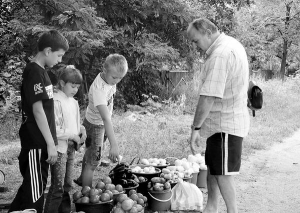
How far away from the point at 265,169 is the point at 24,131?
4.91m

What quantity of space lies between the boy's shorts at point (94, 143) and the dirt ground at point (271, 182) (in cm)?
163

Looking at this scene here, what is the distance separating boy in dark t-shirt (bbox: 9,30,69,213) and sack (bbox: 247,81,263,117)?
2.14 m

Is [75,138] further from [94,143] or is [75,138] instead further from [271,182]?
[271,182]

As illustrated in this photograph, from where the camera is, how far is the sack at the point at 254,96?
15.4 ft

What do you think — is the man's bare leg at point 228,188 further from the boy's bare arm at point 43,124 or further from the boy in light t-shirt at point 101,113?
the boy's bare arm at point 43,124

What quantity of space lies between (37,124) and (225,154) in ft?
5.93

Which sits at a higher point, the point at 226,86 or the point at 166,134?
the point at 226,86

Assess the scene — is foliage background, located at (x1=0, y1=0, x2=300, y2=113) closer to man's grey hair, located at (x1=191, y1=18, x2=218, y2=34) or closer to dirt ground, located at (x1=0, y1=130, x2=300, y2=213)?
dirt ground, located at (x1=0, y1=130, x2=300, y2=213)

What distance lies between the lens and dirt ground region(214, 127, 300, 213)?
5.45 metres

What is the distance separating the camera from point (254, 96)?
4.70 metres

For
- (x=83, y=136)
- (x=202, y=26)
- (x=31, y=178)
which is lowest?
(x=31, y=178)

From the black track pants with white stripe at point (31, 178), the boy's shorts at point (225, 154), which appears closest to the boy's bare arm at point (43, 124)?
the black track pants with white stripe at point (31, 178)

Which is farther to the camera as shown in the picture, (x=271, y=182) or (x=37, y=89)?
(x=271, y=182)

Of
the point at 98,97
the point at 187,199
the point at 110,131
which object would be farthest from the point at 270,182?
the point at 98,97
